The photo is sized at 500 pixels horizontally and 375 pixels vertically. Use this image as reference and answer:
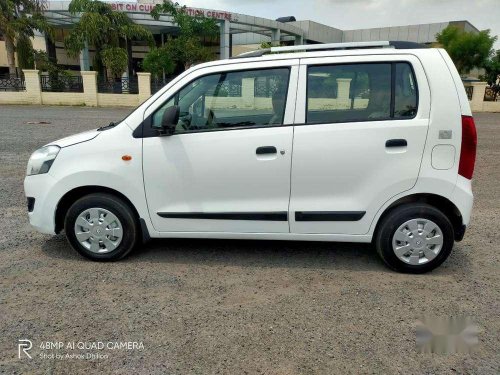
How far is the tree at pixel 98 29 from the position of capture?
24922mm

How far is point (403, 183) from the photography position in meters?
3.26

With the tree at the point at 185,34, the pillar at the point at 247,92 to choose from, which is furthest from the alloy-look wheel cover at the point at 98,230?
the tree at the point at 185,34

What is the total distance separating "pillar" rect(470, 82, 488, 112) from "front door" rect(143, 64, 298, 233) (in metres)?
23.9

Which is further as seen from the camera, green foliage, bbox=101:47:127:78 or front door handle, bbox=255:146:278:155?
green foliage, bbox=101:47:127:78

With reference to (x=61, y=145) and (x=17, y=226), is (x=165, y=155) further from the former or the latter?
(x=17, y=226)

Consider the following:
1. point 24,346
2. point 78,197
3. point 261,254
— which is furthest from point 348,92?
point 24,346

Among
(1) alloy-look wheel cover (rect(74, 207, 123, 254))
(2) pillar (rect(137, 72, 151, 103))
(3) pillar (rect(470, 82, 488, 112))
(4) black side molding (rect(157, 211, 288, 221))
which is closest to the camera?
(4) black side molding (rect(157, 211, 288, 221))

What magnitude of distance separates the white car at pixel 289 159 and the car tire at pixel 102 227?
1 centimetres

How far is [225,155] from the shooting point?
3.33 meters

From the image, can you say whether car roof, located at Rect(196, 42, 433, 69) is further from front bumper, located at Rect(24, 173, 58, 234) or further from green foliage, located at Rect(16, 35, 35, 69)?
green foliage, located at Rect(16, 35, 35, 69)

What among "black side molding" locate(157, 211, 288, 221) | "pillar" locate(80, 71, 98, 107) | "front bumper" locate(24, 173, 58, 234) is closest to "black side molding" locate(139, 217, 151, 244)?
"black side molding" locate(157, 211, 288, 221)

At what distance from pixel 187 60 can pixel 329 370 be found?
91.6 ft

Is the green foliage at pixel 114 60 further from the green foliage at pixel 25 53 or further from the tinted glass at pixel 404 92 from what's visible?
the tinted glass at pixel 404 92

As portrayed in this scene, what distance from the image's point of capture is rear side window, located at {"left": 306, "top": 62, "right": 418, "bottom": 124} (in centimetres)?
325
